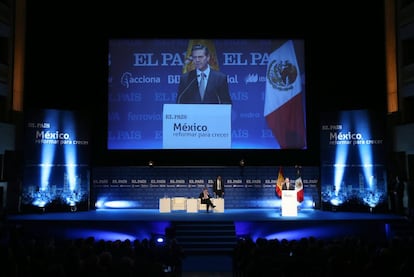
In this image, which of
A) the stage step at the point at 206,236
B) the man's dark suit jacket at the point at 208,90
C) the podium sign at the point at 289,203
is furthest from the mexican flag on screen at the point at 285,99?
the stage step at the point at 206,236

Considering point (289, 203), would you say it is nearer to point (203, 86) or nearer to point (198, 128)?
point (198, 128)

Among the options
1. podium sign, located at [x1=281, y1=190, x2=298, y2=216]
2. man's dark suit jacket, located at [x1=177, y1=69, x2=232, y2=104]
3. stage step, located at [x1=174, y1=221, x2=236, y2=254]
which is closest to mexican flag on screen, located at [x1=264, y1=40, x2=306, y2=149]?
man's dark suit jacket, located at [x1=177, y1=69, x2=232, y2=104]

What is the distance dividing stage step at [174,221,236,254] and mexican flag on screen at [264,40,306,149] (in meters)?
5.22

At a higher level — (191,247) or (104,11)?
(104,11)

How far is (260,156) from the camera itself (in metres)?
17.4

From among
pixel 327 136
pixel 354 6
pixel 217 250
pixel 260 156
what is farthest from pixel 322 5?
pixel 217 250

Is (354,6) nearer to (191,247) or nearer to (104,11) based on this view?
(104,11)

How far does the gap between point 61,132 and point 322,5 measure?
32.5ft

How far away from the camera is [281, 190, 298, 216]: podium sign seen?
14.4m

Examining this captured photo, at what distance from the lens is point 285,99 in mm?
17094

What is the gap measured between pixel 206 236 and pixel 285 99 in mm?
6628

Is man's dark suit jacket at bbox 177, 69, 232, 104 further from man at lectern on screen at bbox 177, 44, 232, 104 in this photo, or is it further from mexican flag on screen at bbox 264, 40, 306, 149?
mexican flag on screen at bbox 264, 40, 306, 149

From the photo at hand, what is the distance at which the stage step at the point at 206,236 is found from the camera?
11.9 m

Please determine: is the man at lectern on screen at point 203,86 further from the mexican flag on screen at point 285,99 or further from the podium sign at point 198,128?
the mexican flag on screen at point 285,99
